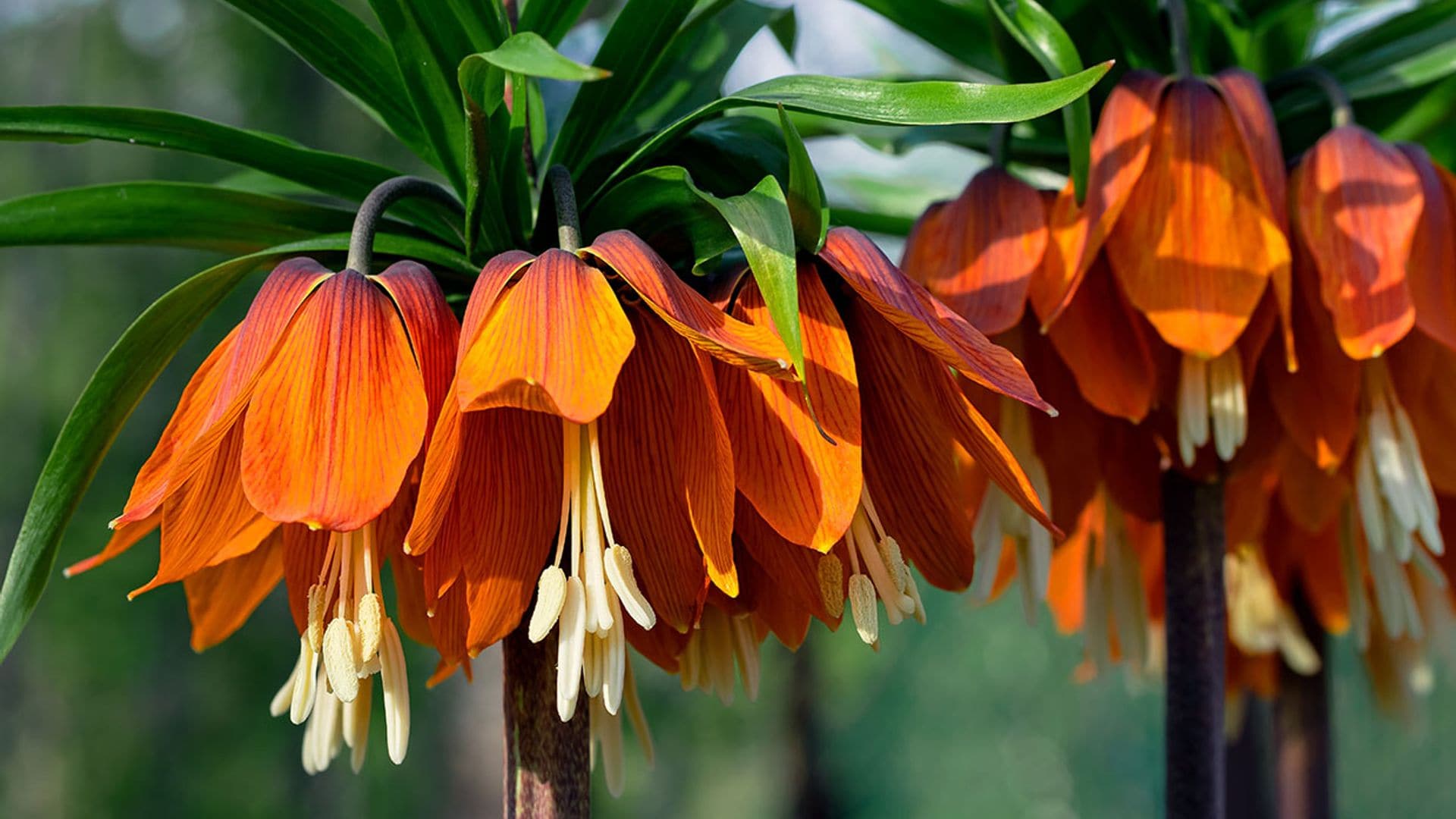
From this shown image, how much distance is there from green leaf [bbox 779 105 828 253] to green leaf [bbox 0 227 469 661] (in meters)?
0.23

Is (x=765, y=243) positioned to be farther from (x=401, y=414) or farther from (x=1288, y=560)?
(x=1288, y=560)

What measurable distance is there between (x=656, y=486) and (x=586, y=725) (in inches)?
4.6

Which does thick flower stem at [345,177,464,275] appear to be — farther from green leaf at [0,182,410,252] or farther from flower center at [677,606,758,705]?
flower center at [677,606,758,705]

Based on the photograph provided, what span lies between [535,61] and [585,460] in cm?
17

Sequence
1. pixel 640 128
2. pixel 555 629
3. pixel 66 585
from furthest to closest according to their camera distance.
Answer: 1. pixel 66 585
2. pixel 640 128
3. pixel 555 629

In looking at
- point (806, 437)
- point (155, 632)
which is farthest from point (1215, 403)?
point (155, 632)

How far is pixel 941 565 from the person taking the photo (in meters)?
0.62

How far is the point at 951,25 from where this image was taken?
0.83 meters

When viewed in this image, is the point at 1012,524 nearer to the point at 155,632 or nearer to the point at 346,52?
the point at 346,52

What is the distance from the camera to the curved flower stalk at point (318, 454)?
47 centimetres

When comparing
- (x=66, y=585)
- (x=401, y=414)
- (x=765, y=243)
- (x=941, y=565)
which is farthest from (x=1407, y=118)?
(x=66, y=585)

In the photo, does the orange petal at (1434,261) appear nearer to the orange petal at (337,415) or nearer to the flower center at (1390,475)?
the flower center at (1390,475)

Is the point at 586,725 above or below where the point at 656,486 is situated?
below

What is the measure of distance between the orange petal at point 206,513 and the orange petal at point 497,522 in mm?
82
